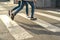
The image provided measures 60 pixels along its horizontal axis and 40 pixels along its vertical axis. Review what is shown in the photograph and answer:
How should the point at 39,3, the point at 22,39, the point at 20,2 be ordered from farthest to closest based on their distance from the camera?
1. the point at 39,3
2. the point at 20,2
3. the point at 22,39

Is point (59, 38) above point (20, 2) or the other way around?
the other way around

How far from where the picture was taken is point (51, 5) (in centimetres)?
1526

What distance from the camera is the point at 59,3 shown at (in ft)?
50.6

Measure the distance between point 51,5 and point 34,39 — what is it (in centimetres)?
1144

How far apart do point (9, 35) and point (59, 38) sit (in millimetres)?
1431

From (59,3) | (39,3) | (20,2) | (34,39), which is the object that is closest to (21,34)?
(34,39)

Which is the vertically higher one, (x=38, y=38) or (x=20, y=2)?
(x=20, y=2)

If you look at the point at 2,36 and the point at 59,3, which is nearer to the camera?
the point at 2,36

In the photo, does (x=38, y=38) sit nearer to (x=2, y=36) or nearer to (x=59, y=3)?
(x=2, y=36)

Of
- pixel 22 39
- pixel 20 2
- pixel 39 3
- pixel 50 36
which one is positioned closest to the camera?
pixel 22 39

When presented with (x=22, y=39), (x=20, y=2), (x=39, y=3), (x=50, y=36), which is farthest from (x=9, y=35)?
(x=39, y=3)

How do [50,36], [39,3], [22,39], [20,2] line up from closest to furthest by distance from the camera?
[22,39]
[50,36]
[20,2]
[39,3]

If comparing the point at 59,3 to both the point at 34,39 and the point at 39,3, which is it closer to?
the point at 39,3

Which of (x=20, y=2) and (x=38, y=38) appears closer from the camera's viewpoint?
(x=38, y=38)
